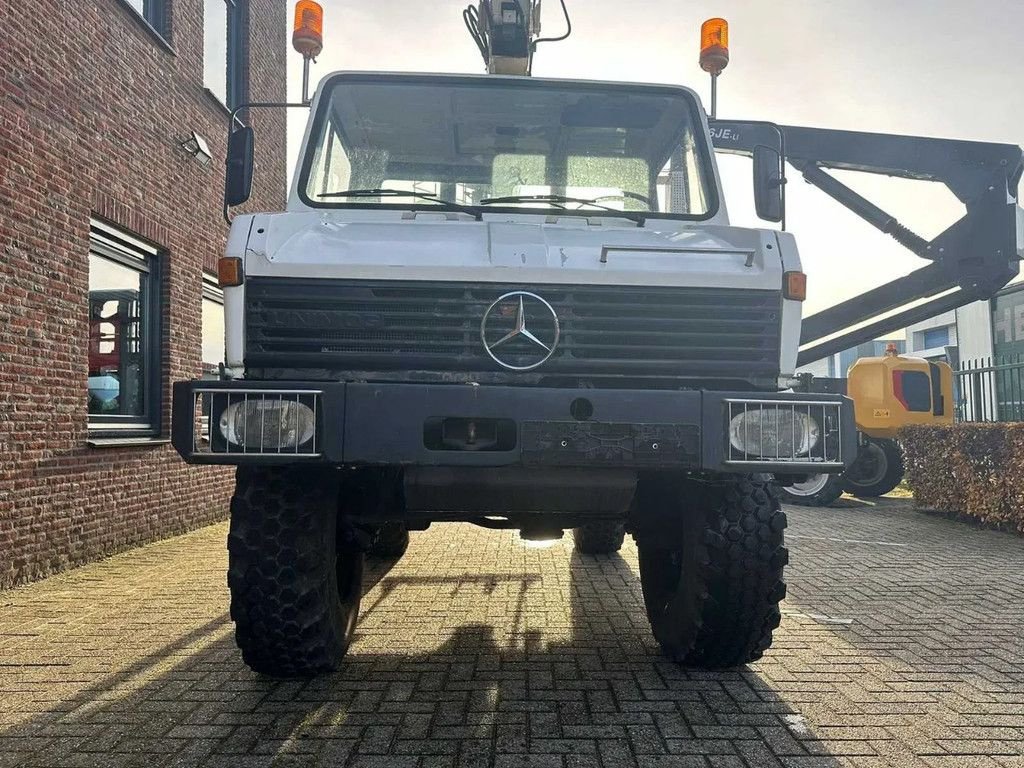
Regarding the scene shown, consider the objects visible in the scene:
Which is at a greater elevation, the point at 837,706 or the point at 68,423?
the point at 68,423

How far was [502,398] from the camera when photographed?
2.90 meters

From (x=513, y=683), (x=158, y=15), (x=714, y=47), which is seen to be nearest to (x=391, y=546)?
(x=513, y=683)

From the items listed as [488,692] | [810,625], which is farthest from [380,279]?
[810,625]

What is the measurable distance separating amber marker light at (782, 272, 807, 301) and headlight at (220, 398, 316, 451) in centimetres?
182

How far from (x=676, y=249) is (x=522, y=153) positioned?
111cm

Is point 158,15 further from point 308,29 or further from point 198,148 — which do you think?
point 308,29

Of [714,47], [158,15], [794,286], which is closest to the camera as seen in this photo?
[794,286]

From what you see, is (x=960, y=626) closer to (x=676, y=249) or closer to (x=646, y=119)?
(x=676, y=249)

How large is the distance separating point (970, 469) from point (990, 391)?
6.50ft

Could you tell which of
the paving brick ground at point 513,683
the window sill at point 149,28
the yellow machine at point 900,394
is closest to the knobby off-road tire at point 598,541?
the paving brick ground at point 513,683

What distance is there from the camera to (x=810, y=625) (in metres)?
4.38

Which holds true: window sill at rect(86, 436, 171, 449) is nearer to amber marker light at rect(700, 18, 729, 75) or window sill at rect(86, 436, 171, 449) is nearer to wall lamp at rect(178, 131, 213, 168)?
wall lamp at rect(178, 131, 213, 168)

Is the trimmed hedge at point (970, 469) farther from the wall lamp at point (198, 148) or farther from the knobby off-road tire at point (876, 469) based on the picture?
the wall lamp at point (198, 148)

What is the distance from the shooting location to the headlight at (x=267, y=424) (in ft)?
9.34
